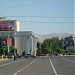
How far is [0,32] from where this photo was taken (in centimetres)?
16338

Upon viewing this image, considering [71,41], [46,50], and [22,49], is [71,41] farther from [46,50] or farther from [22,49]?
[22,49]

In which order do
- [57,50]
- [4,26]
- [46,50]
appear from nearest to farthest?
[4,26] → [46,50] → [57,50]

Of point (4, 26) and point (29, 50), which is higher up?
point (4, 26)

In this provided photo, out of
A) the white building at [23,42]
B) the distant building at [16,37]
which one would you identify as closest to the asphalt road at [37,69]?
the distant building at [16,37]

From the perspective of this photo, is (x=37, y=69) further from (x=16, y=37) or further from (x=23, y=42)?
(x=16, y=37)

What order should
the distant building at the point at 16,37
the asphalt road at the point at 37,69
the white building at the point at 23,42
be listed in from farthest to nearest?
the white building at the point at 23,42 < the distant building at the point at 16,37 < the asphalt road at the point at 37,69

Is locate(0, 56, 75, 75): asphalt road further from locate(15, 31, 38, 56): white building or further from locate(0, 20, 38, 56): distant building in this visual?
locate(15, 31, 38, 56): white building

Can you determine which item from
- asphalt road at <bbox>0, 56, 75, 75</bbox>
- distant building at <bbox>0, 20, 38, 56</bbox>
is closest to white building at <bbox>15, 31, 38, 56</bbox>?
distant building at <bbox>0, 20, 38, 56</bbox>

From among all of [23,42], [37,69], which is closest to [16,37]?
[23,42]

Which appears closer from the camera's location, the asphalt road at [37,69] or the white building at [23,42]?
the asphalt road at [37,69]

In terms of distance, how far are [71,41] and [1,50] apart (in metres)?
61.1

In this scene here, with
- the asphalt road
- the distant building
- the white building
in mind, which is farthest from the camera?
the white building

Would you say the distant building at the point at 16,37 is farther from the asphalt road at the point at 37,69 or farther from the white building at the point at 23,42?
the asphalt road at the point at 37,69

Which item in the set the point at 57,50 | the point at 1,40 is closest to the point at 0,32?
the point at 1,40
